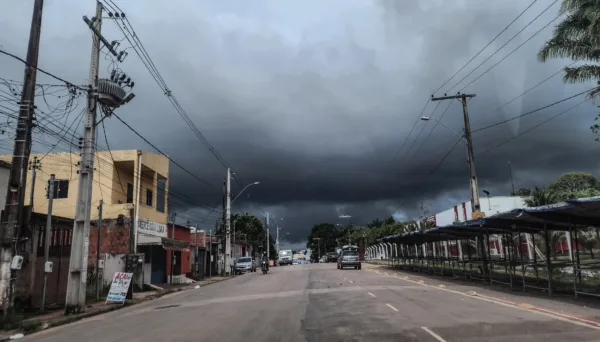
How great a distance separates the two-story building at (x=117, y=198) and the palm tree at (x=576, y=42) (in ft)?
75.5

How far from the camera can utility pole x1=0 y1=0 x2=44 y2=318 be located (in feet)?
44.9

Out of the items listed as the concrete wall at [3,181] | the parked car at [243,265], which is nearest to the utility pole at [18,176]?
the concrete wall at [3,181]

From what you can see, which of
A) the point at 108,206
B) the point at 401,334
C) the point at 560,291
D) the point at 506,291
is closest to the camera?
the point at 401,334

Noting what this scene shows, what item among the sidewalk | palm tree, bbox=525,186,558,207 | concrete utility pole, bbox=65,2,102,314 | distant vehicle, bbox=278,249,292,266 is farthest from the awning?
distant vehicle, bbox=278,249,292,266

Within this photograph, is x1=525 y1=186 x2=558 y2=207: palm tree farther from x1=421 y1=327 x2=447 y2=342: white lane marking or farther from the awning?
x1=421 y1=327 x2=447 y2=342: white lane marking

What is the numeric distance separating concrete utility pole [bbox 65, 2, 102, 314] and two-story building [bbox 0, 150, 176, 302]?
7.82 meters

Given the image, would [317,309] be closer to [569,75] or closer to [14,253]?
[14,253]

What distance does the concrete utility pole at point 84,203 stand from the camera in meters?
16.1

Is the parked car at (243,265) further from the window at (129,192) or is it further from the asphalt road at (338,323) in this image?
the asphalt road at (338,323)

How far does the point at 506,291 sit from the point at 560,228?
13.6ft

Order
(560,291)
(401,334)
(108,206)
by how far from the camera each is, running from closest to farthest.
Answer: (401,334), (560,291), (108,206)

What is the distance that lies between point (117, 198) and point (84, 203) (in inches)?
657

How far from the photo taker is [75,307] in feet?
52.0

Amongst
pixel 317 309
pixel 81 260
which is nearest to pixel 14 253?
pixel 81 260
